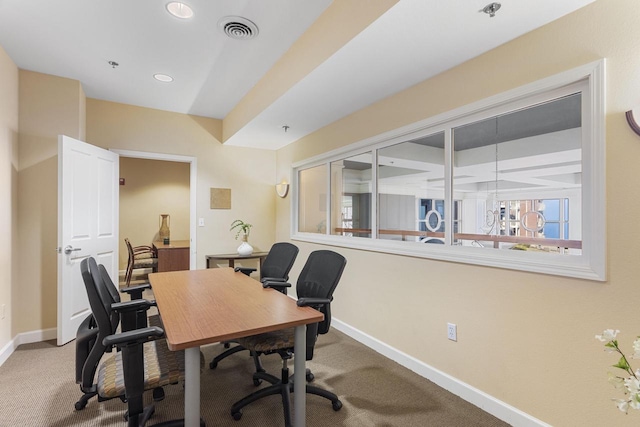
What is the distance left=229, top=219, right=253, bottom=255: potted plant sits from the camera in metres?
4.40

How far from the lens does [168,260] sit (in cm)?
514

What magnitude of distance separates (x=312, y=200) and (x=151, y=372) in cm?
296

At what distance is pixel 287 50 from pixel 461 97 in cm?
146

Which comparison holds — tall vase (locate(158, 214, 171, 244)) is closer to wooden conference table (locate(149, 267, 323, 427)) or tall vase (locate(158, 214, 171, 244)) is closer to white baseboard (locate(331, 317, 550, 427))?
wooden conference table (locate(149, 267, 323, 427))

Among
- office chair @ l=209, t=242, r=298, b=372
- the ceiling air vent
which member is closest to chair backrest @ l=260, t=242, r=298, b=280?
office chair @ l=209, t=242, r=298, b=372

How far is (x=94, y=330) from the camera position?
1.66m

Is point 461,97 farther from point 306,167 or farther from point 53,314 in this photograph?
point 53,314

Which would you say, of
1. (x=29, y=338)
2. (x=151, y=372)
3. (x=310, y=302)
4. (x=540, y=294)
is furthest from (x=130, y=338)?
(x=29, y=338)

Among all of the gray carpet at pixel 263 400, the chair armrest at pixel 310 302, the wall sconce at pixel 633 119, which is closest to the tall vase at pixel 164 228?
the gray carpet at pixel 263 400

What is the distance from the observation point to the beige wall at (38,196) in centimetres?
306

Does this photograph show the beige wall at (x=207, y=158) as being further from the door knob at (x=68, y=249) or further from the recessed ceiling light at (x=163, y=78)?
the door knob at (x=68, y=249)

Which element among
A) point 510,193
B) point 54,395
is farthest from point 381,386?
point 54,395

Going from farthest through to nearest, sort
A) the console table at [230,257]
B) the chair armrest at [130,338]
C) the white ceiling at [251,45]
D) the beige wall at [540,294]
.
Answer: the console table at [230,257]
the white ceiling at [251,45]
the beige wall at [540,294]
the chair armrest at [130,338]

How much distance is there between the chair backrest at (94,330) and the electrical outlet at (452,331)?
2.09 metres
